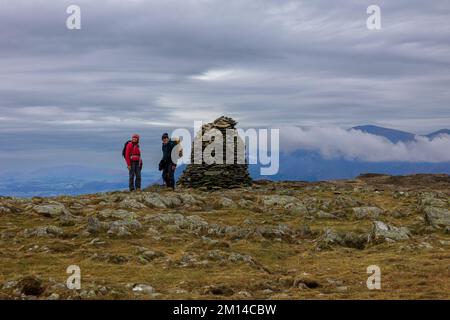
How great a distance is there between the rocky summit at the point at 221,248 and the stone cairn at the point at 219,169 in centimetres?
874

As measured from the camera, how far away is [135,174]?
41.2 m

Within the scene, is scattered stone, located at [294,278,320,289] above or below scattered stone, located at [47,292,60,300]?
below

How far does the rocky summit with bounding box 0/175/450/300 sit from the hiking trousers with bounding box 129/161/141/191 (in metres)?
3.15

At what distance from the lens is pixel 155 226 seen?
2930 cm

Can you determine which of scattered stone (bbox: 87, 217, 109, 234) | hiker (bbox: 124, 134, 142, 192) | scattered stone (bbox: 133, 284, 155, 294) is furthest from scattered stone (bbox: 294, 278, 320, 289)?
hiker (bbox: 124, 134, 142, 192)

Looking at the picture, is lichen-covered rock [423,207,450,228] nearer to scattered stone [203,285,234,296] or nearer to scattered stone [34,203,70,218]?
A: scattered stone [203,285,234,296]

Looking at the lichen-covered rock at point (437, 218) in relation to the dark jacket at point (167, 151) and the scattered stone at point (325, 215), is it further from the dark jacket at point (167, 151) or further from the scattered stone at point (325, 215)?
the dark jacket at point (167, 151)

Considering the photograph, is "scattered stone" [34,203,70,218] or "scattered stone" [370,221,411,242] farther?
"scattered stone" [34,203,70,218]

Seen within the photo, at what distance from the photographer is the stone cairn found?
50.5 m

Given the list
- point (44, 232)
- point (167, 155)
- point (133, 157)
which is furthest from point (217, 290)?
point (167, 155)

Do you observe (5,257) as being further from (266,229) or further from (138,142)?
(138,142)

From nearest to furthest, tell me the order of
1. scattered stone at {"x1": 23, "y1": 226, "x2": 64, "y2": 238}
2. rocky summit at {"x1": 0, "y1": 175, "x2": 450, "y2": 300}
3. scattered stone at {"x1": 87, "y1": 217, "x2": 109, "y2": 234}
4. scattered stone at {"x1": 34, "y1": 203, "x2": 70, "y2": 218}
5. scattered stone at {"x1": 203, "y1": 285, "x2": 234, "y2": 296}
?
scattered stone at {"x1": 203, "y1": 285, "x2": 234, "y2": 296}
rocky summit at {"x1": 0, "y1": 175, "x2": 450, "y2": 300}
scattered stone at {"x1": 23, "y1": 226, "x2": 64, "y2": 238}
scattered stone at {"x1": 87, "y1": 217, "x2": 109, "y2": 234}
scattered stone at {"x1": 34, "y1": 203, "x2": 70, "y2": 218}
